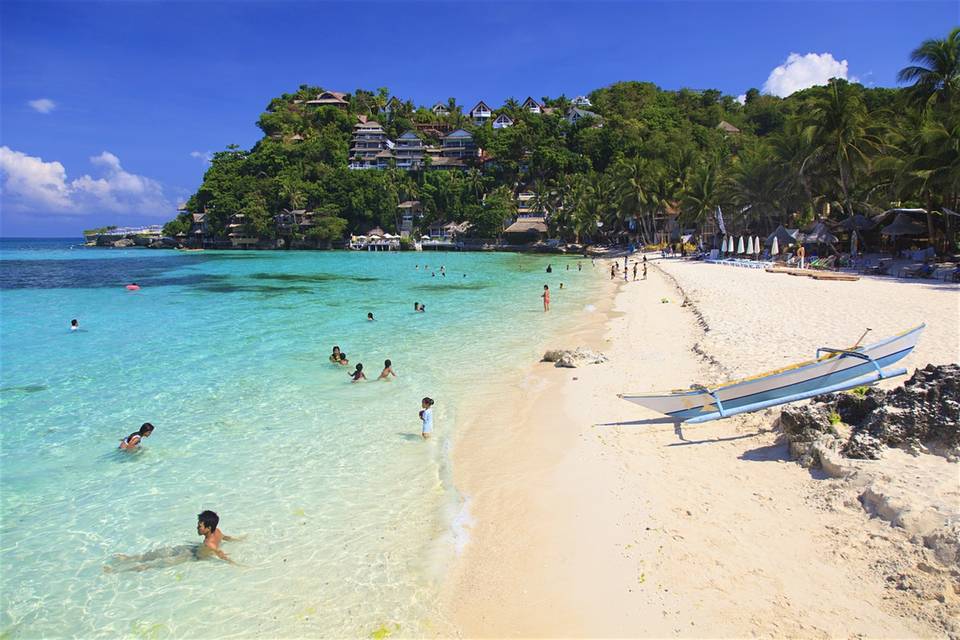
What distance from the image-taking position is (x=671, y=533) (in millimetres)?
5379

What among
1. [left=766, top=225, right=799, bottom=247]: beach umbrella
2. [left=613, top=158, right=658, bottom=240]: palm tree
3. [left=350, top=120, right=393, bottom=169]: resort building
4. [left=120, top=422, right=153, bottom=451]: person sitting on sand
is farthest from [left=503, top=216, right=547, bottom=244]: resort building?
[left=120, top=422, right=153, bottom=451]: person sitting on sand

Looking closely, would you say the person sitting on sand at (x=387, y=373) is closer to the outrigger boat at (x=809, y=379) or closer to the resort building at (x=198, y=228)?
the outrigger boat at (x=809, y=379)

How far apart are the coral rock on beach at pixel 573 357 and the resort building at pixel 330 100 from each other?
377 feet

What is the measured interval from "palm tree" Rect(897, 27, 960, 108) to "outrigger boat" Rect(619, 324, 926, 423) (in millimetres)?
31107

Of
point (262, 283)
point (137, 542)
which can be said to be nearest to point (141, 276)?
point (262, 283)

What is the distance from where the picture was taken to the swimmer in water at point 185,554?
5695 mm

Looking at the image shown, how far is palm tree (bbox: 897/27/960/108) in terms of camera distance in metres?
28.3

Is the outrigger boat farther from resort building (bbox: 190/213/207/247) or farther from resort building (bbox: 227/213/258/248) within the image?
resort building (bbox: 190/213/207/247)

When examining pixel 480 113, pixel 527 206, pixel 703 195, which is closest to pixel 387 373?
pixel 703 195

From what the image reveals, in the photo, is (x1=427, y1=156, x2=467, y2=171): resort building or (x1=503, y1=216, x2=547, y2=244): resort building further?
(x1=427, y1=156, x2=467, y2=171): resort building

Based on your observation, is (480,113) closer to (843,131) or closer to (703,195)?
(703,195)

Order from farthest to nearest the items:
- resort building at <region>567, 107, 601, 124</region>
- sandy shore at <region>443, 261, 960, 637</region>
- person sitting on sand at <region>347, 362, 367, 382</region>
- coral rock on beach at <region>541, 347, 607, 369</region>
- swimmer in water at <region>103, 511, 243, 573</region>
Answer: resort building at <region>567, 107, 601, 124</region> → coral rock on beach at <region>541, 347, 607, 369</region> → person sitting on sand at <region>347, 362, 367, 382</region> → swimmer in water at <region>103, 511, 243, 573</region> → sandy shore at <region>443, 261, 960, 637</region>

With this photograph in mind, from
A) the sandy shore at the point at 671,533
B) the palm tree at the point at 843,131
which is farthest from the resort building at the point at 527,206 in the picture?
the sandy shore at the point at 671,533

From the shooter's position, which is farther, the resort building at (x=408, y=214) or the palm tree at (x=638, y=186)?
the resort building at (x=408, y=214)
